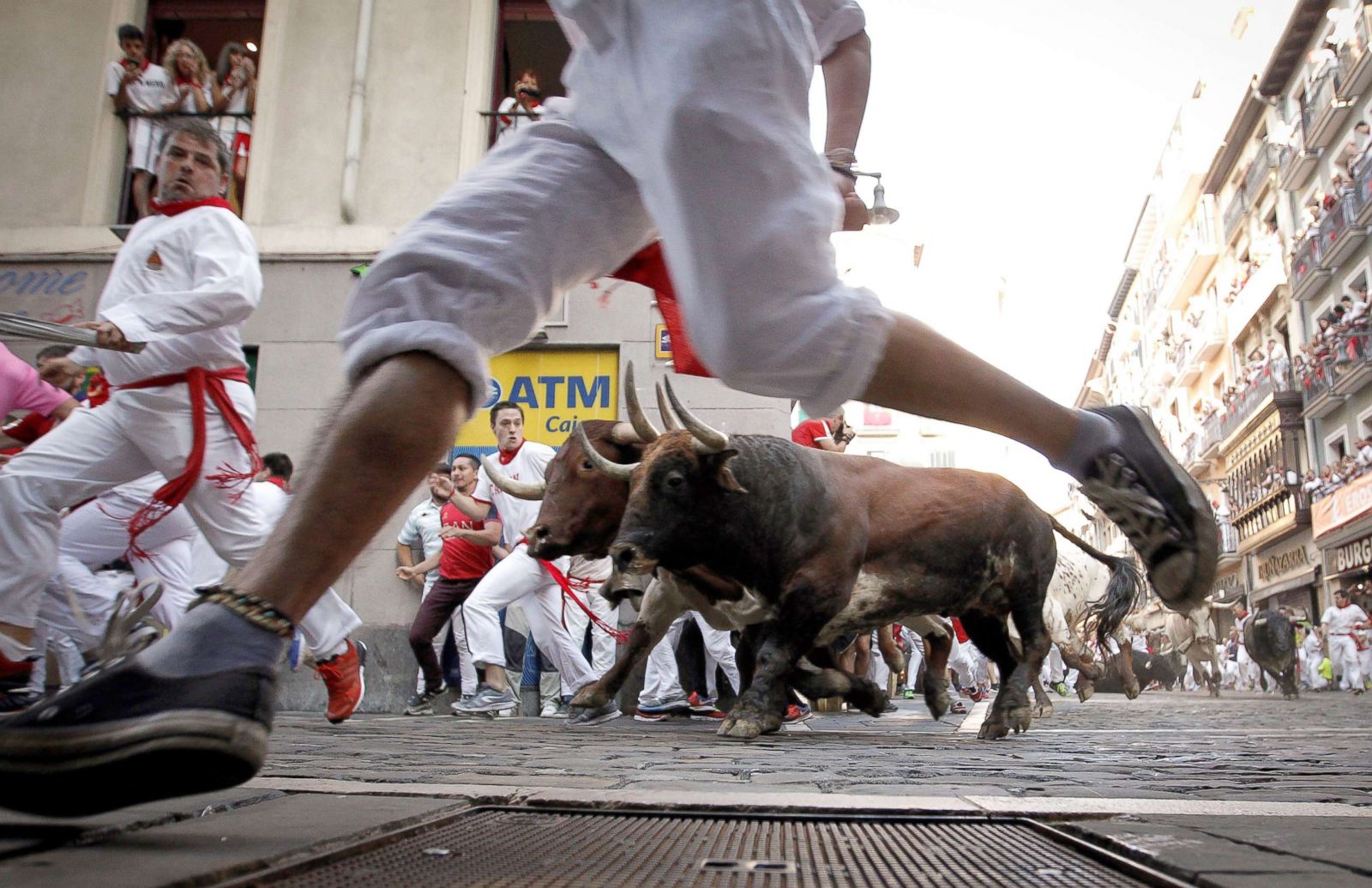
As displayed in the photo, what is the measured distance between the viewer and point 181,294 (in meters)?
4.17

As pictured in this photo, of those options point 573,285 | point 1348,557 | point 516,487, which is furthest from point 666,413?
point 1348,557

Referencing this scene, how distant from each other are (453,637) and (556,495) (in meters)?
3.60

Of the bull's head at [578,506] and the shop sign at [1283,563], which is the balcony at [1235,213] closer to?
the shop sign at [1283,563]

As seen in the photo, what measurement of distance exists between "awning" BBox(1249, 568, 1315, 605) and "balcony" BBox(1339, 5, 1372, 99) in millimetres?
14731

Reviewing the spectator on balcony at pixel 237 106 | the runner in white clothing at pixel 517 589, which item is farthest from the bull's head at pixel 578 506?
the spectator on balcony at pixel 237 106

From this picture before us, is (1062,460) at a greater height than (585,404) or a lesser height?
lesser

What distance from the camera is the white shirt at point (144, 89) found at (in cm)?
1343

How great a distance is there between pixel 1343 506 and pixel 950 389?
3383 cm

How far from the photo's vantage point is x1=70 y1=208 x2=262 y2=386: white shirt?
13.6ft

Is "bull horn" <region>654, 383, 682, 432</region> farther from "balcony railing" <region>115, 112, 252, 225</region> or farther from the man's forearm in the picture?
"balcony railing" <region>115, 112, 252, 225</region>

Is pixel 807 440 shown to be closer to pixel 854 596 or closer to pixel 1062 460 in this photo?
pixel 854 596

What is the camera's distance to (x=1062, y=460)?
7.27 ft

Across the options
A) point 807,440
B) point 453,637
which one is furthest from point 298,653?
point 807,440

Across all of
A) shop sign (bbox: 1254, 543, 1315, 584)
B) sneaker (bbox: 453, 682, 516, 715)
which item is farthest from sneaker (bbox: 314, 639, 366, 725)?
shop sign (bbox: 1254, 543, 1315, 584)
